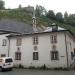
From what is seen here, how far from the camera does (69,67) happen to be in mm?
32062

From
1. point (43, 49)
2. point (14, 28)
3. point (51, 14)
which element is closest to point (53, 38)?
point (43, 49)

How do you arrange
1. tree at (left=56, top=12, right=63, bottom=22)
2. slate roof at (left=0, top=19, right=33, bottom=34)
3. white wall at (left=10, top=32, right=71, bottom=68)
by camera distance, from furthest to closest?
tree at (left=56, top=12, right=63, bottom=22) → slate roof at (left=0, top=19, right=33, bottom=34) → white wall at (left=10, top=32, right=71, bottom=68)

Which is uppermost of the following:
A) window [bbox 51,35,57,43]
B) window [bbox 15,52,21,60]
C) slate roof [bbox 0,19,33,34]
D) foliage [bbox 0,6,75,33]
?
foliage [bbox 0,6,75,33]

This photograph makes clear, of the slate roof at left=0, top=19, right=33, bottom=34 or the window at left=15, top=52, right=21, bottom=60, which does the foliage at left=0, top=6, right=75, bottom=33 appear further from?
the window at left=15, top=52, right=21, bottom=60

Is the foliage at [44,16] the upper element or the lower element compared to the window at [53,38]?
upper

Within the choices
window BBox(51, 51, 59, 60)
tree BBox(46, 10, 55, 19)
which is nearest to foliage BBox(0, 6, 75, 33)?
tree BBox(46, 10, 55, 19)

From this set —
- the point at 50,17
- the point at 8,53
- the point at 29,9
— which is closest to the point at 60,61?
the point at 8,53

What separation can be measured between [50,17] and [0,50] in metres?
86.4

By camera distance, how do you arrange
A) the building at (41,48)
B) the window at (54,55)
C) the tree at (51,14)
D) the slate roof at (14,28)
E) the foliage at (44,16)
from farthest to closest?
the tree at (51,14) < the foliage at (44,16) < the slate roof at (14,28) < the window at (54,55) < the building at (41,48)

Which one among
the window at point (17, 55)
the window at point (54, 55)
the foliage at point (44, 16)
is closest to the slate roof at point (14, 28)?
the window at point (17, 55)

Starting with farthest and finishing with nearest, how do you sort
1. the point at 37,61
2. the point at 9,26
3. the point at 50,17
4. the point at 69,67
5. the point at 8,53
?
the point at 50,17 → the point at 9,26 → the point at 8,53 → the point at 37,61 → the point at 69,67

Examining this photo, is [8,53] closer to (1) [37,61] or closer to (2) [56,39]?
(1) [37,61]

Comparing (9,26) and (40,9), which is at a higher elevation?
(40,9)

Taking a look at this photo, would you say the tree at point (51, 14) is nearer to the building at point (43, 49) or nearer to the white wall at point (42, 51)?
the building at point (43, 49)
